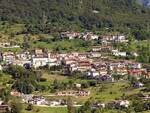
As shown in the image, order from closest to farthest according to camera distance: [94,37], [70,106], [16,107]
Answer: [16,107] → [70,106] → [94,37]

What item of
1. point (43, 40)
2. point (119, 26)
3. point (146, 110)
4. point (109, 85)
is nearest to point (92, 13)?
point (119, 26)

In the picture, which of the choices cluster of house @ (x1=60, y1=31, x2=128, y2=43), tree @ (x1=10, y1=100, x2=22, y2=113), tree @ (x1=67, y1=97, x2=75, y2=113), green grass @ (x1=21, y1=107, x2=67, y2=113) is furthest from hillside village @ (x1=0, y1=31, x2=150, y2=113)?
tree @ (x1=10, y1=100, x2=22, y2=113)

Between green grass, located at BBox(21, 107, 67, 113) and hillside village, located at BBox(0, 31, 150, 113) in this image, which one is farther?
hillside village, located at BBox(0, 31, 150, 113)

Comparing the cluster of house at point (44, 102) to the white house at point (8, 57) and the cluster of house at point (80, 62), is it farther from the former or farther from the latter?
the white house at point (8, 57)

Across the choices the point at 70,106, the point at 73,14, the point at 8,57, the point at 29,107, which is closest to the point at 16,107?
the point at 29,107

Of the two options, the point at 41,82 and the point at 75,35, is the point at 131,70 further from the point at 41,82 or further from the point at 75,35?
the point at 75,35

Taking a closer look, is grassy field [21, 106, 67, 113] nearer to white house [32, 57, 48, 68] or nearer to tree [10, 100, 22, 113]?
tree [10, 100, 22, 113]

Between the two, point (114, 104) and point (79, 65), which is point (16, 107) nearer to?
point (114, 104)

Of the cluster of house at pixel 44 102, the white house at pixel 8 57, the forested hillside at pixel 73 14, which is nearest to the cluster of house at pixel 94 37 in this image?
the forested hillside at pixel 73 14
